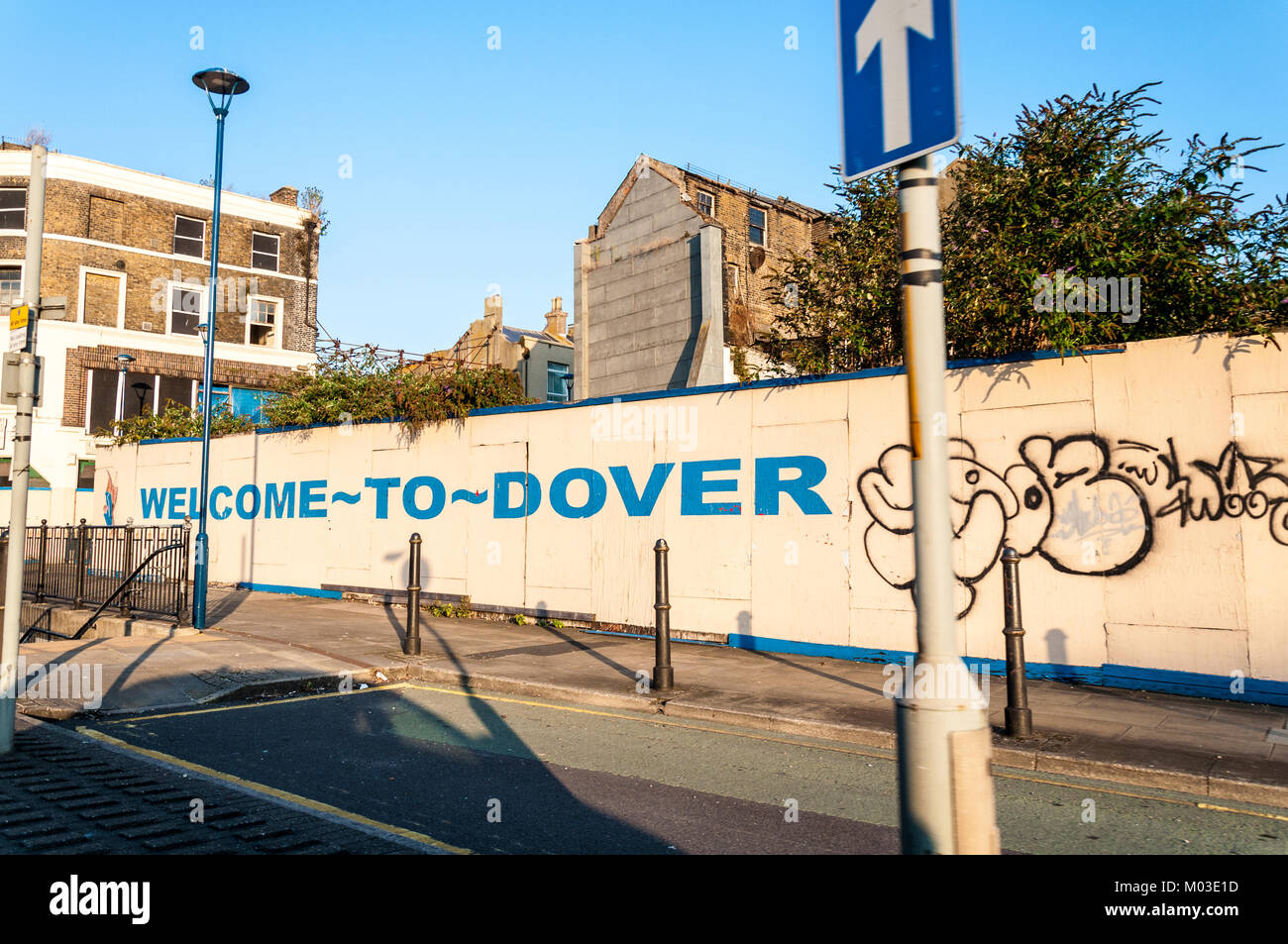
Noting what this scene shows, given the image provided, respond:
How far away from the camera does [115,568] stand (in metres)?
12.7

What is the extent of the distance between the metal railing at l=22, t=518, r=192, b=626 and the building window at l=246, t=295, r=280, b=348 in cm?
2309

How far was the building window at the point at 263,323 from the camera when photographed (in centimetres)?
3600

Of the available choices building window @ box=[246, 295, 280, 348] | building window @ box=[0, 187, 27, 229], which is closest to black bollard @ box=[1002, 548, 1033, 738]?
building window @ box=[246, 295, 280, 348]

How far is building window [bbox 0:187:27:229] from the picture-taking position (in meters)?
31.7

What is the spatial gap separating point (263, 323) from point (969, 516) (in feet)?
112

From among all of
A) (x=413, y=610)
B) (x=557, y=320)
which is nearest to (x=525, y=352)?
(x=557, y=320)

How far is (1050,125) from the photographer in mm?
9898

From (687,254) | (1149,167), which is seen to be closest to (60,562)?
(1149,167)

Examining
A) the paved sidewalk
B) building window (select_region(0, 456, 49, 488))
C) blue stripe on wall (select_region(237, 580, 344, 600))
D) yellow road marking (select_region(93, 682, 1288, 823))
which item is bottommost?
yellow road marking (select_region(93, 682, 1288, 823))

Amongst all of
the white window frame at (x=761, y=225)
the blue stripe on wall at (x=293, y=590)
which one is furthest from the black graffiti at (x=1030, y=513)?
the white window frame at (x=761, y=225)

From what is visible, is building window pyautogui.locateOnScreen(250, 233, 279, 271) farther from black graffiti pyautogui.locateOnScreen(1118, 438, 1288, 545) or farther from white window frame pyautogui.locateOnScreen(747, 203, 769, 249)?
black graffiti pyautogui.locateOnScreen(1118, 438, 1288, 545)
